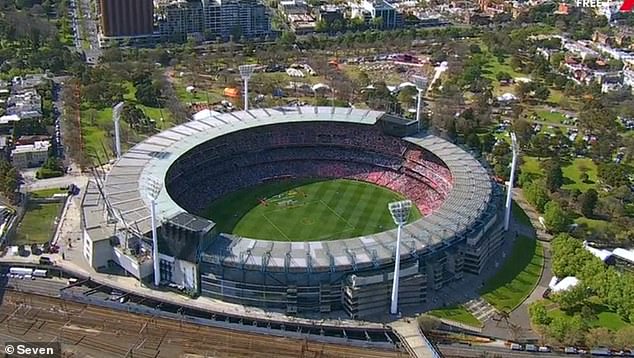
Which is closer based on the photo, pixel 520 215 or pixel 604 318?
pixel 604 318

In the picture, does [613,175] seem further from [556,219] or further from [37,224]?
[37,224]

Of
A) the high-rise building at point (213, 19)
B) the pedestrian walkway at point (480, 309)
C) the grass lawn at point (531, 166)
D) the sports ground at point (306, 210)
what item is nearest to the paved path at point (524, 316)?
the pedestrian walkway at point (480, 309)

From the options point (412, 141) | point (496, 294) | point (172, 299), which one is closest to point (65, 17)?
point (412, 141)

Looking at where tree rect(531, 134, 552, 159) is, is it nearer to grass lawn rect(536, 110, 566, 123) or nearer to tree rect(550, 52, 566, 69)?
grass lawn rect(536, 110, 566, 123)

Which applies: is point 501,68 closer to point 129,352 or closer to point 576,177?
→ point 576,177

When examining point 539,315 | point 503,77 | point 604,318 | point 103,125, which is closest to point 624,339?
point 604,318

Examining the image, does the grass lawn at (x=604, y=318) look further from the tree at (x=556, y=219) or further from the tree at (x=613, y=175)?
the tree at (x=613, y=175)
